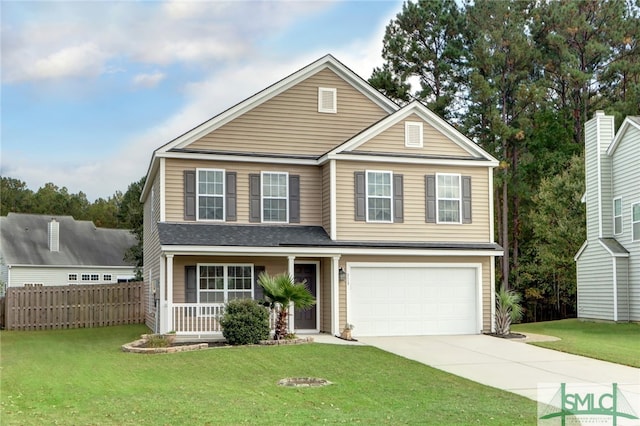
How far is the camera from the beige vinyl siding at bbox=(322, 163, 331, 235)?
22.1 metres

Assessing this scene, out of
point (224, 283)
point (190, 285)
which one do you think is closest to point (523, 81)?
point (224, 283)

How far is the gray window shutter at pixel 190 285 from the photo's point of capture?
69.2 ft

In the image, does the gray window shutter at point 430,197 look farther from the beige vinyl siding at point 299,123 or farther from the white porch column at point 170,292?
the white porch column at point 170,292

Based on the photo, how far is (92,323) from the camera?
2673cm

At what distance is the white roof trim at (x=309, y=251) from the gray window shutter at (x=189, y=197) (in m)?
1.47

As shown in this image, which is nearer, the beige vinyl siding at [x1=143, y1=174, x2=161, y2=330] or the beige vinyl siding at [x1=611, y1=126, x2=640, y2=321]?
the beige vinyl siding at [x1=143, y1=174, x2=161, y2=330]

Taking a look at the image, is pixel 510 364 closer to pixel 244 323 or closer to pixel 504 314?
pixel 244 323

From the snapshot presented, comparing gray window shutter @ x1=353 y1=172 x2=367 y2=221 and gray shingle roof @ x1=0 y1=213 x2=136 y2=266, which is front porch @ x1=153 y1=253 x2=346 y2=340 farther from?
gray shingle roof @ x1=0 y1=213 x2=136 y2=266

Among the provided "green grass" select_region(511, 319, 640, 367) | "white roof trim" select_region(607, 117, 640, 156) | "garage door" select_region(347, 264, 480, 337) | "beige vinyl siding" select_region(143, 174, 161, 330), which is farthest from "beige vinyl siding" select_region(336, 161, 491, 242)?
"white roof trim" select_region(607, 117, 640, 156)

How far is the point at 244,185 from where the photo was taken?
22266 mm

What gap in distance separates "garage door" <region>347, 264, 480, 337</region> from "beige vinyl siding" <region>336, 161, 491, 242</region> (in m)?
0.95

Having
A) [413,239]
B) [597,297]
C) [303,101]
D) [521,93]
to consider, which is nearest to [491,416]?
[413,239]

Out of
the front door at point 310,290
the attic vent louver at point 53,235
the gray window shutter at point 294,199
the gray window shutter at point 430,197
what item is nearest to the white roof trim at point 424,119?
the gray window shutter at point 430,197

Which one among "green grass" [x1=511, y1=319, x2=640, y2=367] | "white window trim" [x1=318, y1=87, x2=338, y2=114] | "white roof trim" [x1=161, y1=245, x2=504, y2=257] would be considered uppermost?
"white window trim" [x1=318, y1=87, x2=338, y2=114]
